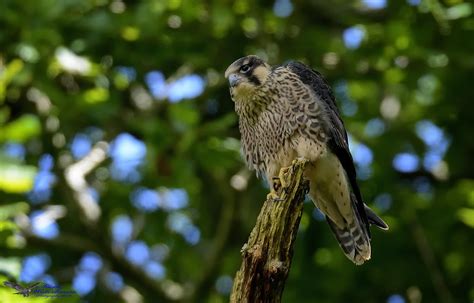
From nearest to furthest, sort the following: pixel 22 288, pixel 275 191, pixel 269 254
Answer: pixel 269 254 → pixel 22 288 → pixel 275 191

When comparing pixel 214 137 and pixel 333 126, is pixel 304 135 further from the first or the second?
pixel 214 137

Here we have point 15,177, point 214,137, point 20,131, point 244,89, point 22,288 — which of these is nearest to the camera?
point 22,288

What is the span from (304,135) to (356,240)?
0.77 metres

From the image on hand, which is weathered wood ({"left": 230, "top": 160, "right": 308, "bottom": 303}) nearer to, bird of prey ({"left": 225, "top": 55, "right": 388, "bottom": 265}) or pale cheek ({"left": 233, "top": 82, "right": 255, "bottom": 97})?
bird of prey ({"left": 225, "top": 55, "right": 388, "bottom": 265})

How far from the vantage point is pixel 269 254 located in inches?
164

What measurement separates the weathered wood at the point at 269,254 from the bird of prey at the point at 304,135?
4.29ft

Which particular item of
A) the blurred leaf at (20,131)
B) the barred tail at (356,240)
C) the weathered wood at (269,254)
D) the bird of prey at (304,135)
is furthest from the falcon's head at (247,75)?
the weathered wood at (269,254)

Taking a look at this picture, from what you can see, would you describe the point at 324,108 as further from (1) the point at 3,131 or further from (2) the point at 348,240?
(1) the point at 3,131

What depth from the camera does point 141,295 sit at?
28.8 ft

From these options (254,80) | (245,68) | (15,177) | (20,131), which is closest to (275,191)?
(254,80)

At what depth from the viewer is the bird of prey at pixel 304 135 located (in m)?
5.69

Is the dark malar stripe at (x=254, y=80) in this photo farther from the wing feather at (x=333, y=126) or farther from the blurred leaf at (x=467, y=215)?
the blurred leaf at (x=467, y=215)

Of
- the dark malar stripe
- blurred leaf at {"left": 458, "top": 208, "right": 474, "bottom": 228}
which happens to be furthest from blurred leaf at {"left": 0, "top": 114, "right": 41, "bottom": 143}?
blurred leaf at {"left": 458, "top": 208, "right": 474, "bottom": 228}

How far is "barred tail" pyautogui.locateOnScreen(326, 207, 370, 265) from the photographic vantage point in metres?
5.79
